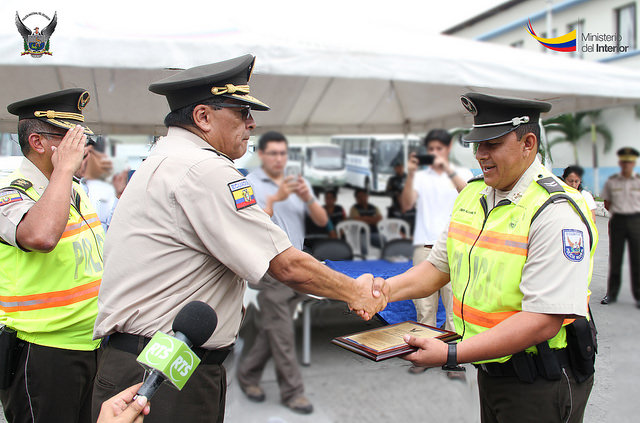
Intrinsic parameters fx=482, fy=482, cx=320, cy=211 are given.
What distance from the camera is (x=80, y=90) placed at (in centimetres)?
211

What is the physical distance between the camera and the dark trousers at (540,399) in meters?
1.65

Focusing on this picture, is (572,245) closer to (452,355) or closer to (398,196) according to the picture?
(452,355)

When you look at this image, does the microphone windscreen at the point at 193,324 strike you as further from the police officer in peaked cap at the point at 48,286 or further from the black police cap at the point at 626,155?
the black police cap at the point at 626,155

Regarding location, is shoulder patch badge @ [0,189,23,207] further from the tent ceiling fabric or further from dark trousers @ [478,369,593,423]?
dark trousers @ [478,369,593,423]

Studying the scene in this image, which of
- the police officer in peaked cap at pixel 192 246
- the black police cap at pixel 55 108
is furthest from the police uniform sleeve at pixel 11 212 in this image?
the police officer in peaked cap at pixel 192 246

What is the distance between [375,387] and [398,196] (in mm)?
6368

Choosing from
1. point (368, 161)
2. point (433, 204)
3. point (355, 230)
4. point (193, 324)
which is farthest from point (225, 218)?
point (368, 161)

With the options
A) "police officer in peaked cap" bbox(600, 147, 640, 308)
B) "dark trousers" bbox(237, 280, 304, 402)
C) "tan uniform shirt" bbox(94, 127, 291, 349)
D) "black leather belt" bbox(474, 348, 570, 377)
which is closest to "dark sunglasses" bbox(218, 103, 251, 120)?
"tan uniform shirt" bbox(94, 127, 291, 349)

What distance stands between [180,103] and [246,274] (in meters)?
0.61

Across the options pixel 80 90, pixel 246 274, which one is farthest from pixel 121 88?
pixel 246 274

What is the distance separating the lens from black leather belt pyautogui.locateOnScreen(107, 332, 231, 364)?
1.48 metres

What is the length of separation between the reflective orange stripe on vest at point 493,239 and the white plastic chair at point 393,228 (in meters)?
5.13

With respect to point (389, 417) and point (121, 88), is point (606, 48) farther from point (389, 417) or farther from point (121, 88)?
point (121, 88)

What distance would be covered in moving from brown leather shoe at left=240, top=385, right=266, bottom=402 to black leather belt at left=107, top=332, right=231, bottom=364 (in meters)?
0.24
